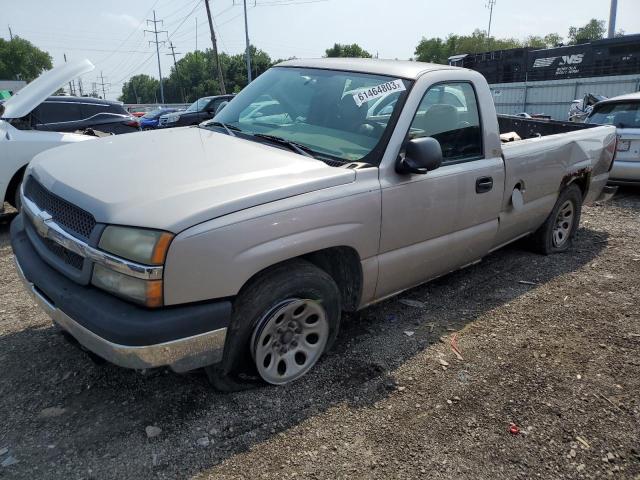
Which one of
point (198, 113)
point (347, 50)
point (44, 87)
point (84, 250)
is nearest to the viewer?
point (84, 250)

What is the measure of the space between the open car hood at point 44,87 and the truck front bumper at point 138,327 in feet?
11.3

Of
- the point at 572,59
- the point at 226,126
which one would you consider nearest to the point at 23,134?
the point at 226,126

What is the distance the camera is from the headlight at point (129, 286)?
7.45 ft

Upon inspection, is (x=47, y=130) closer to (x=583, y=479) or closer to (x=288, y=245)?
(x=288, y=245)

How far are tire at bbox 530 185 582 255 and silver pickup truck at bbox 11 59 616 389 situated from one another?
963 mm

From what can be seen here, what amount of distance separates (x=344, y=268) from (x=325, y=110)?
1087 millimetres

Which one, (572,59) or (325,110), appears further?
(572,59)

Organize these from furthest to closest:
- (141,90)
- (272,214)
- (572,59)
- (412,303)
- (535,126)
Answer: (141,90), (572,59), (535,126), (412,303), (272,214)

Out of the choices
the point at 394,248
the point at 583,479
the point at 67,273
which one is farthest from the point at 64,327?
the point at 583,479

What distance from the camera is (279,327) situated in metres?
2.83

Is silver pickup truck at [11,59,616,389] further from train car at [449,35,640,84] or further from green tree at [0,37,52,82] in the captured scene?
green tree at [0,37,52,82]

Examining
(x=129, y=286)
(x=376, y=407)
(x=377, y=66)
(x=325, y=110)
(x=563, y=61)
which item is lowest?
(x=376, y=407)

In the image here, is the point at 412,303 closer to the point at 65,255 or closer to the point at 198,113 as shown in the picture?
the point at 65,255

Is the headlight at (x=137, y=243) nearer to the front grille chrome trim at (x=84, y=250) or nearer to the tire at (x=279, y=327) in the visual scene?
the front grille chrome trim at (x=84, y=250)
